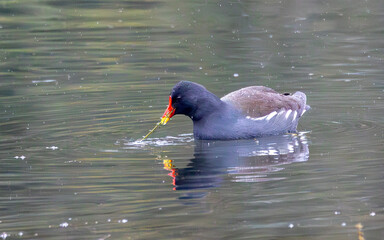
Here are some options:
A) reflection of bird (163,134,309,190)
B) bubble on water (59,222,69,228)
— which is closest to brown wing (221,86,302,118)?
reflection of bird (163,134,309,190)

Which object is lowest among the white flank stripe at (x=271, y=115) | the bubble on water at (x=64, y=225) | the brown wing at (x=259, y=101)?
the bubble on water at (x=64, y=225)

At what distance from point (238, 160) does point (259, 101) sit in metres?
1.79

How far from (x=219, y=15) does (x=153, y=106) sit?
30.5ft

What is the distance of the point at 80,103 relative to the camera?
12383 millimetres

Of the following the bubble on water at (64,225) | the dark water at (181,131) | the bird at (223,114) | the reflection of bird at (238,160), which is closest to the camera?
the bubble on water at (64,225)

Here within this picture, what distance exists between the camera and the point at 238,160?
358 inches

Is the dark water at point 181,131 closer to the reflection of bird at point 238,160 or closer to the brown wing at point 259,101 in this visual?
the reflection of bird at point 238,160

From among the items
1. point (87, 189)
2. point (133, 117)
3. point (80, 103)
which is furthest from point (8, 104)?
point (87, 189)

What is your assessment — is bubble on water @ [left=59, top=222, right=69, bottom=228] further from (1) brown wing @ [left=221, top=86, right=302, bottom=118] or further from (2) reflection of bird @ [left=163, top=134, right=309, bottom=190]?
(1) brown wing @ [left=221, top=86, right=302, bottom=118]

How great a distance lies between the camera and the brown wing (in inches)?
412

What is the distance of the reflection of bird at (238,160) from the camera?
832cm

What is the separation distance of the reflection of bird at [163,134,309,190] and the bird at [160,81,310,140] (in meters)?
0.12

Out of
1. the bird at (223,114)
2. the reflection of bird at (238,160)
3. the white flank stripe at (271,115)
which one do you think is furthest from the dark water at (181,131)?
the white flank stripe at (271,115)

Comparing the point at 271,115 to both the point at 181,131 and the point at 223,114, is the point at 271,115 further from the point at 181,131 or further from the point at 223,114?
the point at 181,131
